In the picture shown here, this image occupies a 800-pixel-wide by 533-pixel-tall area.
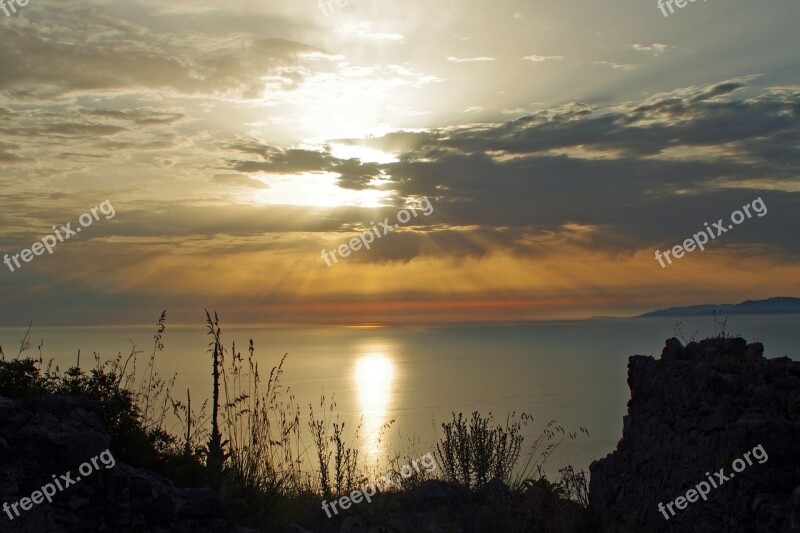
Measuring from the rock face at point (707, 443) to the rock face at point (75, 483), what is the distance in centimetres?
448

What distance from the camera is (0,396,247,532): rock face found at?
5.11 m

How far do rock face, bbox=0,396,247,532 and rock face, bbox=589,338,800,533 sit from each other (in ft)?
14.7

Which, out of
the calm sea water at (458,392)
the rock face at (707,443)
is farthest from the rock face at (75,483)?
the calm sea water at (458,392)

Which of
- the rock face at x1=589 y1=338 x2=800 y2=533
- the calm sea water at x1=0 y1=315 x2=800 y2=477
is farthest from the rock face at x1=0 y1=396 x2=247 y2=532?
the calm sea water at x1=0 y1=315 x2=800 y2=477

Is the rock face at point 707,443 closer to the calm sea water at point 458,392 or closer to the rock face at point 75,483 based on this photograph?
the rock face at point 75,483

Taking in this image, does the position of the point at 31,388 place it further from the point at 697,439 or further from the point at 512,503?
the point at 697,439

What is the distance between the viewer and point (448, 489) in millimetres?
7977

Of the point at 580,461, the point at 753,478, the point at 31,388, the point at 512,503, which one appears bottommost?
the point at 580,461

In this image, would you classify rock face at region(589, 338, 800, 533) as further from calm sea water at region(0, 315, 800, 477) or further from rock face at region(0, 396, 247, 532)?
calm sea water at region(0, 315, 800, 477)

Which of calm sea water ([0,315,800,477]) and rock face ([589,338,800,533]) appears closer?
rock face ([589,338,800,533])

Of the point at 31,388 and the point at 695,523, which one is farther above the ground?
the point at 31,388

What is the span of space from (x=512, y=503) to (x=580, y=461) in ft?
65.9

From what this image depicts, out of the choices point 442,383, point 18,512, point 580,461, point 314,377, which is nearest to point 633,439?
point 18,512

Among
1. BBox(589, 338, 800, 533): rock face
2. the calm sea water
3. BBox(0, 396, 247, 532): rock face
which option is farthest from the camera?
the calm sea water
